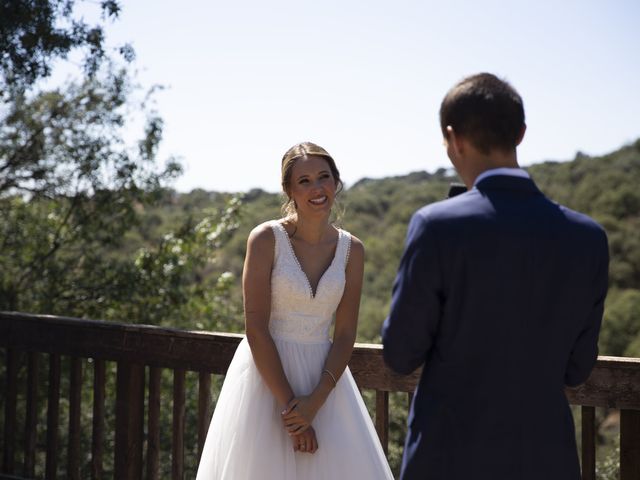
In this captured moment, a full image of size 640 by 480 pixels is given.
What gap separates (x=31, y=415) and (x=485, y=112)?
3362 mm

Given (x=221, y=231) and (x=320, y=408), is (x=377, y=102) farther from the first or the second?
(x=320, y=408)

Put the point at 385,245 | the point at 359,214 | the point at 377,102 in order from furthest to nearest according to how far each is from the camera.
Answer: the point at 359,214, the point at 385,245, the point at 377,102

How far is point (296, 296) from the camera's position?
2803 millimetres

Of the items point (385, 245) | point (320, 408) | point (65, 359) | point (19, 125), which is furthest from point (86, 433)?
point (385, 245)

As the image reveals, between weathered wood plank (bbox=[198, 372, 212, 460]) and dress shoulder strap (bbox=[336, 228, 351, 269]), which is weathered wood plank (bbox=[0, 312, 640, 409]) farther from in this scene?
dress shoulder strap (bbox=[336, 228, 351, 269])

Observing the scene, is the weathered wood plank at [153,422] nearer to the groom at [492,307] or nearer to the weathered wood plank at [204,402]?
the weathered wood plank at [204,402]

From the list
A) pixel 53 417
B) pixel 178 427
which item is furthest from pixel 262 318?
pixel 53 417

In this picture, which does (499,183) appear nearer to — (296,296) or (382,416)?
(296,296)

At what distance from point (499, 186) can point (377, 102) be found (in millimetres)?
26398

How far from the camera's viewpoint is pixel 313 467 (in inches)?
105

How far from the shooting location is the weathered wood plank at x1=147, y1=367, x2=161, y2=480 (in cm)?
365

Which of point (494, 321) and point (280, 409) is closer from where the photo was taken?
point (494, 321)

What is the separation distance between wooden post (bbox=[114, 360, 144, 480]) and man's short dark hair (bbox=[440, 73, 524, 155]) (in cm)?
255

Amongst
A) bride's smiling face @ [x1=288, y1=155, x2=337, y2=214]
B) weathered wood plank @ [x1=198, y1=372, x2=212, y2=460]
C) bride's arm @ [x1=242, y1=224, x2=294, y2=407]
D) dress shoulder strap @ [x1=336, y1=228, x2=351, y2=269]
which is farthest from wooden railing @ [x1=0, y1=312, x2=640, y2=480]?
bride's smiling face @ [x1=288, y1=155, x2=337, y2=214]
